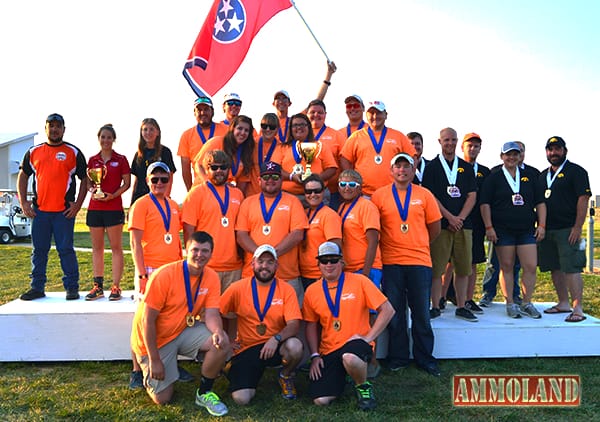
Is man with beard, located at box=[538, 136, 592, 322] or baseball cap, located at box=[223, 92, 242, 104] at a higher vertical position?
baseball cap, located at box=[223, 92, 242, 104]

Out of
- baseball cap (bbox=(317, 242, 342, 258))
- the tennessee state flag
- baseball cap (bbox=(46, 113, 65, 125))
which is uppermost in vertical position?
the tennessee state flag

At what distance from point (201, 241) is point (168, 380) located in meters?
1.29

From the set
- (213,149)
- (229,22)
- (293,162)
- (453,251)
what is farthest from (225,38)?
(453,251)

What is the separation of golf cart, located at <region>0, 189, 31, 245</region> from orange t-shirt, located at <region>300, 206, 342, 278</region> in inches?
845

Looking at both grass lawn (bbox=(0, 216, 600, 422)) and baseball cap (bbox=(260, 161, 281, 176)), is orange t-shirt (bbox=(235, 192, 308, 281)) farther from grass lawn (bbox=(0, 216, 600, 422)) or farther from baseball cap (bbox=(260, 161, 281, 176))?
grass lawn (bbox=(0, 216, 600, 422))

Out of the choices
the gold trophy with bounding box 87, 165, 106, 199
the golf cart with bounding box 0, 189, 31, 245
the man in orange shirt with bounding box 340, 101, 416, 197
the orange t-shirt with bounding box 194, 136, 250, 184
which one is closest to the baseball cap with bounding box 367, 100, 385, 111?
the man in orange shirt with bounding box 340, 101, 416, 197

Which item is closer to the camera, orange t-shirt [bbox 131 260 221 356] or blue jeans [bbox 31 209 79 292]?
orange t-shirt [bbox 131 260 221 356]

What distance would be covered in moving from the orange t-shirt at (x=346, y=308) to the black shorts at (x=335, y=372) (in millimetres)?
104

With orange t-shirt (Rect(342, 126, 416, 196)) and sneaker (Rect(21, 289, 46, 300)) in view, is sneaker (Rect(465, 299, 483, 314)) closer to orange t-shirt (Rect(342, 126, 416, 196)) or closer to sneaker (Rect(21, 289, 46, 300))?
orange t-shirt (Rect(342, 126, 416, 196))

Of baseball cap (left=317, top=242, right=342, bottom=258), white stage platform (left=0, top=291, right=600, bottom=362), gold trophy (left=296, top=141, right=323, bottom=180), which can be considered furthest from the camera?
white stage platform (left=0, top=291, right=600, bottom=362)

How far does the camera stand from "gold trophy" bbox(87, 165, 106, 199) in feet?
19.3

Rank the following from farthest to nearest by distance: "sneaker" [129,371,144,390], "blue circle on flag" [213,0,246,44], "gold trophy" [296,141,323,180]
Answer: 1. "blue circle on flag" [213,0,246,44]
2. "gold trophy" [296,141,323,180]
3. "sneaker" [129,371,144,390]

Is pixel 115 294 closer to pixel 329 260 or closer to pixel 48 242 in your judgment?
pixel 48 242

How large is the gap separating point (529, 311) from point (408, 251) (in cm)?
210
